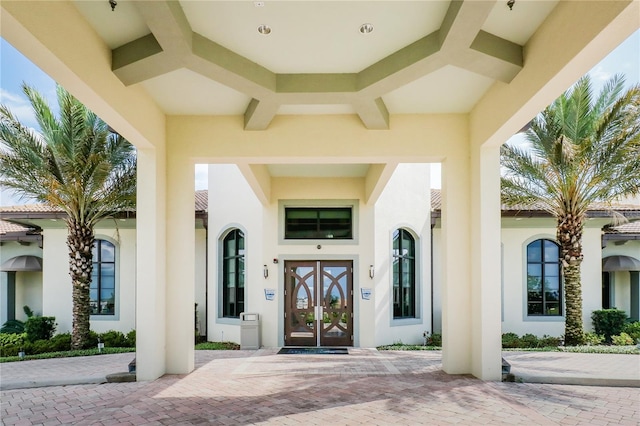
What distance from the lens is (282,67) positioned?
21.8ft

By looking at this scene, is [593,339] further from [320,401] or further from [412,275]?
[320,401]

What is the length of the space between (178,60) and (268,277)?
27.0 feet

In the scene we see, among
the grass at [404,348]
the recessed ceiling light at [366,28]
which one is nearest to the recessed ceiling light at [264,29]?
the recessed ceiling light at [366,28]

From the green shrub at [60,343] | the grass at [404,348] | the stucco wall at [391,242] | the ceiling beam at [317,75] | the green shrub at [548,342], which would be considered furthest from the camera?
the green shrub at [548,342]

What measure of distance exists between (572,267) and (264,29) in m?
10.6

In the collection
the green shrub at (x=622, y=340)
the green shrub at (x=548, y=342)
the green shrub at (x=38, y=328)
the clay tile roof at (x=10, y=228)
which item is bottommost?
the green shrub at (x=548, y=342)

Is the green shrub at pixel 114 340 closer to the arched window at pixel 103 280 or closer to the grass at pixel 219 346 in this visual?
the arched window at pixel 103 280

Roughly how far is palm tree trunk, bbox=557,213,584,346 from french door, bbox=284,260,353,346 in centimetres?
555

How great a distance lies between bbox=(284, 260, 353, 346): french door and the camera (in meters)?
13.1

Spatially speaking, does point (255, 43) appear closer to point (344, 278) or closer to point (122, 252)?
point (344, 278)

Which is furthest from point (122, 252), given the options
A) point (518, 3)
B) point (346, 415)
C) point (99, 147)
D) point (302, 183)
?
point (518, 3)

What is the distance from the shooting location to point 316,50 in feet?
20.0

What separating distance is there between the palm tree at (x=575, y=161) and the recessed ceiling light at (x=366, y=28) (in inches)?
287

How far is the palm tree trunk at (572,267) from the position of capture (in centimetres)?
1234
